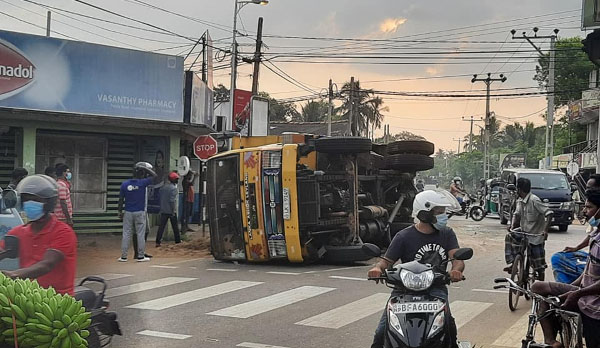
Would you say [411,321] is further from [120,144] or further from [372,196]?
[120,144]

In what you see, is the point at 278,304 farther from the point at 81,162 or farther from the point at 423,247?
the point at 81,162

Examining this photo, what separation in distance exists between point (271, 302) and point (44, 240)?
5057 mm

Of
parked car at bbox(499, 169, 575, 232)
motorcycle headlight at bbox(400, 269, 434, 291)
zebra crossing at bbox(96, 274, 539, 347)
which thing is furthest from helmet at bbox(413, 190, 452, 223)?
parked car at bbox(499, 169, 575, 232)

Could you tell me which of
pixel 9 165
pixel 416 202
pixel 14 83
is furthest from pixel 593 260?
pixel 9 165

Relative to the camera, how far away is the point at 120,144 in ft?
60.4

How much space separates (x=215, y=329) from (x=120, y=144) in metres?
12.1

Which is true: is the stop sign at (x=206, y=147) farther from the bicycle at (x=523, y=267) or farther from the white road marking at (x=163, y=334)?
the white road marking at (x=163, y=334)

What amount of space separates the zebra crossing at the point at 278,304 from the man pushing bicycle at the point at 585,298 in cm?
159

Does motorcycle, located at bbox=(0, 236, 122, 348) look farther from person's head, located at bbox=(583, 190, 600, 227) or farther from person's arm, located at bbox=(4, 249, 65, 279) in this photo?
person's head, located at bbox=(583, 190, 600, 227)

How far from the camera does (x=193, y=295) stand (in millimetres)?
9367

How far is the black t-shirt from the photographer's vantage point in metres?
5.23

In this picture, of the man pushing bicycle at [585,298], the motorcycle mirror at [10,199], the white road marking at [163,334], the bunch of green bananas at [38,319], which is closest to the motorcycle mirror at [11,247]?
the motorcycle mirror at [10,199]

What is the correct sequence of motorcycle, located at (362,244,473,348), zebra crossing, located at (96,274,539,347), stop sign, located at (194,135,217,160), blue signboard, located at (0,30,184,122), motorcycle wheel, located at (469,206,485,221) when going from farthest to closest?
motorcycle wheel, located at (469,206,485,221) → stop sign, located at (194,135,217,160) → blue signboard, located at (0,30,184,122) → zebra crossing, located at (96,274,539,347) → motorcycle, located at (362,244,473,348)

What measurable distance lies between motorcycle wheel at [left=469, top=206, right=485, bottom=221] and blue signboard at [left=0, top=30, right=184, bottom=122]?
1522 cm
